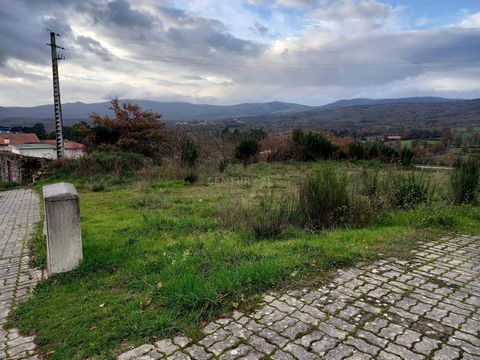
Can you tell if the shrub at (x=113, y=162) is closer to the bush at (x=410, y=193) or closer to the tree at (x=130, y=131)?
the tree at (x=130, y=131)

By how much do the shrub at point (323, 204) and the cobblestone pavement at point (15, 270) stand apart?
4220mm

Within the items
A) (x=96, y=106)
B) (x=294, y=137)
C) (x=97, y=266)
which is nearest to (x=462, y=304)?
(x=97, y=266)

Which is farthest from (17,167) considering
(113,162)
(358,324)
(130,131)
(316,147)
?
(358,324)

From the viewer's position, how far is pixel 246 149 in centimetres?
2061

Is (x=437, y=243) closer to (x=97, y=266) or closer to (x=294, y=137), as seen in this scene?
(x=97, y=266)

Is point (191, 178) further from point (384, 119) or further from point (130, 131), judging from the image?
point (384, 119)

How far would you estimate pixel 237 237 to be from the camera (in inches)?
207

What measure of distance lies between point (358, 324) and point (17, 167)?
1945 cm

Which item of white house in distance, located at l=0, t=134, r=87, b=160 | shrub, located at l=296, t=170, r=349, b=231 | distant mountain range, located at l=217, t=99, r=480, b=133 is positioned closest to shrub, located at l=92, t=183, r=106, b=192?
shrub, located at l=296, t=170, r=349, b=231

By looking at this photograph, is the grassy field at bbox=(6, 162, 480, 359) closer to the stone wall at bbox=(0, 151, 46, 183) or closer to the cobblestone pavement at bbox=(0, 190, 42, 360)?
the cobblestone pavement at bbox=(0, 190, 42, 360)

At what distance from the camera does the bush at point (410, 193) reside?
23.4 feet

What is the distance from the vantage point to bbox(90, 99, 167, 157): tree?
1869 cm

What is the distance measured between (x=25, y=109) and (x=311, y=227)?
Answer: 176 m

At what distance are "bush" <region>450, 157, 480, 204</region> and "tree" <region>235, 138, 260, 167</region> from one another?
13505mm
